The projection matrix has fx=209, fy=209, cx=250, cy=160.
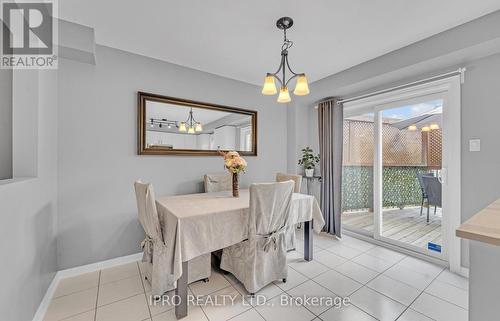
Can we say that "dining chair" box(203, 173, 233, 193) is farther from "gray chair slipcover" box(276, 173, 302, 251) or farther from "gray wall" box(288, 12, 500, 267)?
"gray wall" box(288, 12, 500, 267)

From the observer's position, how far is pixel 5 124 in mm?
1546

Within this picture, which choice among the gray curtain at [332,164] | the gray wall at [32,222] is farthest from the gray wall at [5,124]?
the gray curtain at [332,164]

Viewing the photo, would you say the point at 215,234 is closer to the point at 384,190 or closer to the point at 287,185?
the point at 287,185

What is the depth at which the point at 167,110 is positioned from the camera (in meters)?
2.72

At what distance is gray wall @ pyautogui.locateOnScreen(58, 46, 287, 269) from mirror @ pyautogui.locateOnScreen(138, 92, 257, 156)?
109 mm

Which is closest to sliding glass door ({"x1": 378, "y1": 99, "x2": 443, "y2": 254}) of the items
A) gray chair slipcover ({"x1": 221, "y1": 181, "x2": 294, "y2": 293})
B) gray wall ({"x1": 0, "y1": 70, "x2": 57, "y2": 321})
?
gray chair slipcover ({"x1": 221, "y1": 181, "x2": 294, "y2": 293})

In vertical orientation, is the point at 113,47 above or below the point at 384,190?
above

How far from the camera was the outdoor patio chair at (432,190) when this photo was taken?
257 cm

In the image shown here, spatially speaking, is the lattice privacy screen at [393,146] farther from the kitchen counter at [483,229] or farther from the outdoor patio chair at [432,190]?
the kitchen counter at [483,229]

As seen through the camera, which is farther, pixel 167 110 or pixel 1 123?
pixel 167 110

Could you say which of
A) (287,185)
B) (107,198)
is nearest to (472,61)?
(287,185)

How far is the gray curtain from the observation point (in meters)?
3.29

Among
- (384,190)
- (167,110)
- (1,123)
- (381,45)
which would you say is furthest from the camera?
(384,190)

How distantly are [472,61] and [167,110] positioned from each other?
340 centimetres
